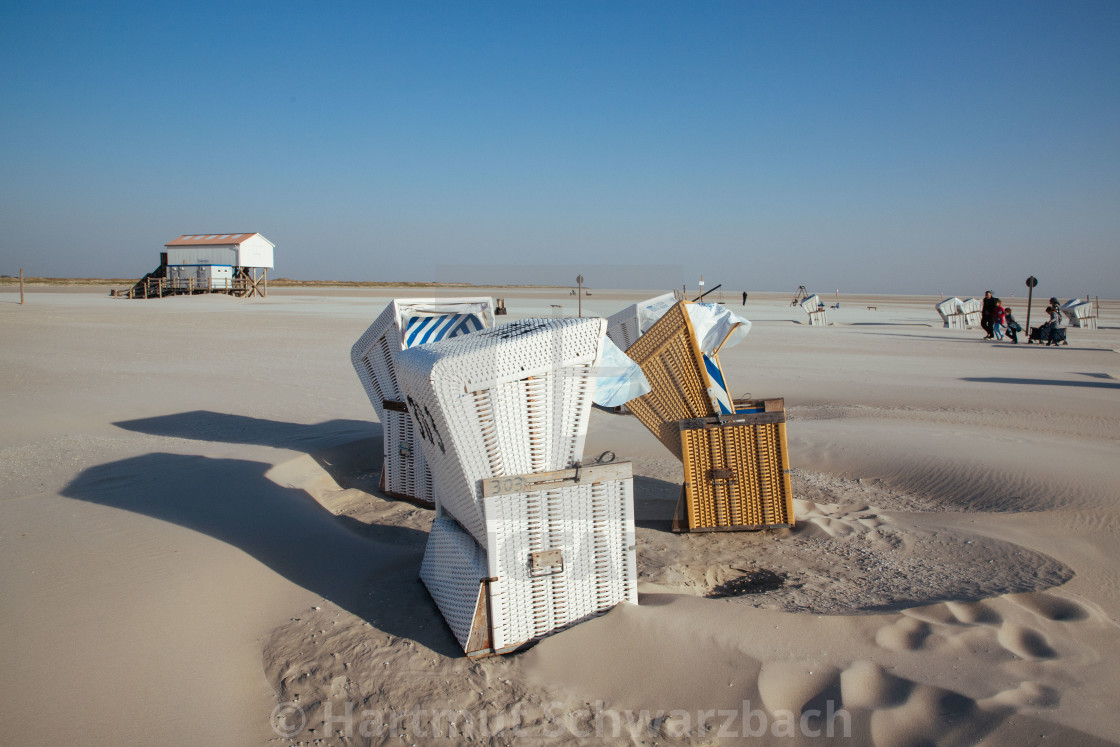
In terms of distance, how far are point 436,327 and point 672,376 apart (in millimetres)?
2183

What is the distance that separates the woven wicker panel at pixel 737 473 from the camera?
539cm

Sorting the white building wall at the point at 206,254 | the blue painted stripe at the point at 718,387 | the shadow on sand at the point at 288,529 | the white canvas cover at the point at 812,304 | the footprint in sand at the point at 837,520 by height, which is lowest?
the footprint in sand at the point at 837,520

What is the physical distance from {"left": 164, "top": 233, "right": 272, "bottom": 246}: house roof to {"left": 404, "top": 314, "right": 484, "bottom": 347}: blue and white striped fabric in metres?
40.2

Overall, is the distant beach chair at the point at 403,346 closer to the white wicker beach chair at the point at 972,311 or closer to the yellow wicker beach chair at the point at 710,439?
the yellow wicker beach chair at the point at 710,439

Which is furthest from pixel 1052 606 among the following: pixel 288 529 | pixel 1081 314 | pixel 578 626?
pixel 1081 314

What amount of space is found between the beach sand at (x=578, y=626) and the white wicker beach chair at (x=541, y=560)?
0.47ft

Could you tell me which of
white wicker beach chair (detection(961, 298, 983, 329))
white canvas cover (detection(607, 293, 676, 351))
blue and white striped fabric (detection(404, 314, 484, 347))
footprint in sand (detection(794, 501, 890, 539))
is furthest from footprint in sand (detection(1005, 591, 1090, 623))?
white wicker beach chair (detection(961, 298, 983, 329))

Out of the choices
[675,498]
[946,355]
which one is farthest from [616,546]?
[946,355]

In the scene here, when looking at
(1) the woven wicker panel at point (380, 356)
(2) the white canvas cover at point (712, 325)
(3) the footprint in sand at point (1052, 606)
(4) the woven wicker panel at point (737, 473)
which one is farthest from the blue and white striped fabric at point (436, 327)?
(3) the footprint in sand at point (1052, 606)

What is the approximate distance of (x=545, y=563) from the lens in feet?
11.8

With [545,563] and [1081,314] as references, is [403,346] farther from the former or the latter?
[1081,314]

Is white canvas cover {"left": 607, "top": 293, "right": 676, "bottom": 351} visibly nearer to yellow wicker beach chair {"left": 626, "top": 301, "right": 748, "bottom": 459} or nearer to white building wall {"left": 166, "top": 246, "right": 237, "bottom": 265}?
yellow wicker beach chair {"left": 626, "top": 301, "right": 748, "bottom": 459}

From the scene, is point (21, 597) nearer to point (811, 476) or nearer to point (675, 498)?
point (675, 498)

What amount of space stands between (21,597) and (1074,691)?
211 inches
